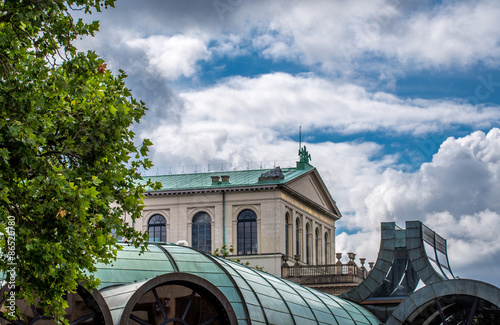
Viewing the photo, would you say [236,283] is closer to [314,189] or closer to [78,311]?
[78,311]

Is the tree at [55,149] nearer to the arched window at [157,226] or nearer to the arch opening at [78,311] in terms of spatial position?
the arch opening at [78,311]

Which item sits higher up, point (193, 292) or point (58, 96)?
point (58, 96)

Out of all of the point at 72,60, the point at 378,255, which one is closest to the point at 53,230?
the point at 72,60

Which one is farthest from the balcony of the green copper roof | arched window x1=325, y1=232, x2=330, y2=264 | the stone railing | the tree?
the tree

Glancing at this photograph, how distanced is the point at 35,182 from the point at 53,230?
140cm

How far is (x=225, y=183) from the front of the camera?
96625 millimetres

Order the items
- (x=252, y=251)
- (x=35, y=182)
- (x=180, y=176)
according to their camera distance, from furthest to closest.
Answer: (x=180, y=176)
(x=252, y=251)
(x=35, y=182)

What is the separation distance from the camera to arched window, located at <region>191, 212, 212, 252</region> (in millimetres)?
94812

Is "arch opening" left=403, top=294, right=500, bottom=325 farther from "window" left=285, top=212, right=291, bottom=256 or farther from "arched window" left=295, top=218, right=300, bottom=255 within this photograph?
"arched window" left=295, top=218, right=300, bottom=255

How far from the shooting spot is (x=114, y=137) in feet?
82.5

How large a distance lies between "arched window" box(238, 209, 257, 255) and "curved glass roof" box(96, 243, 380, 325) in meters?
49.6

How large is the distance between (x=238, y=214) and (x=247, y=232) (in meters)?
2.05

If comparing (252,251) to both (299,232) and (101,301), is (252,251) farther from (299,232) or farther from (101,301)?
(101,301)

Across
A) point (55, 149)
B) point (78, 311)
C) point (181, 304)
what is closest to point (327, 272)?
point (181, 304)
